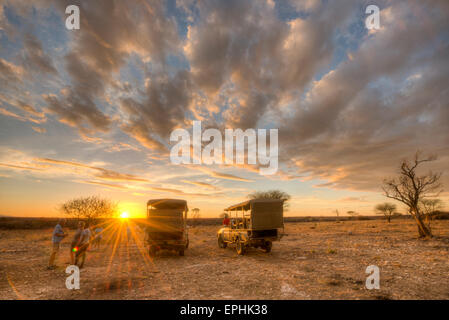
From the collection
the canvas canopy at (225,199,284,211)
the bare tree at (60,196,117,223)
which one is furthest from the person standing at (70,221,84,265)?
the bare tree at (60,196,117,223)

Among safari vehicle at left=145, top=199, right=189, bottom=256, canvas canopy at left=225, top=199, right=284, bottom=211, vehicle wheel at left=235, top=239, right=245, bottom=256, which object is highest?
canvas canopy at left=225, top=199, right=284, bottom=211

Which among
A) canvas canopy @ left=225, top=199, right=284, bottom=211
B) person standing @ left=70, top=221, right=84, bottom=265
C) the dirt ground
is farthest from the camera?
canvas canopy @ left=225, top=199, right=284, bottom=211

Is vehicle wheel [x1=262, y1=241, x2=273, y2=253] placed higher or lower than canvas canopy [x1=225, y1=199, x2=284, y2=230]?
lower

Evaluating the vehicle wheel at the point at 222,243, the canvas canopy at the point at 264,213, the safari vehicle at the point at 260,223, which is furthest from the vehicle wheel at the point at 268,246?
the vehicle wheel at the point at 222,243

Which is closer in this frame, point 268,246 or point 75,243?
point 75,243

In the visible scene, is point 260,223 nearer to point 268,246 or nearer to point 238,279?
point 268,246

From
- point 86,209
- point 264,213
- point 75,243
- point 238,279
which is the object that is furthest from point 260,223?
point 86,209

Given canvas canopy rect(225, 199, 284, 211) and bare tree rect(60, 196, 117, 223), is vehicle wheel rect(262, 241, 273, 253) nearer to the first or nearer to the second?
canvas canopy rect(225, 199, 284, 211)

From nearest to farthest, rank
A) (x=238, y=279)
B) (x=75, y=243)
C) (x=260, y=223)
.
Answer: (x=238, y=279)
(x=75, y=243)
(x=260, y=223)

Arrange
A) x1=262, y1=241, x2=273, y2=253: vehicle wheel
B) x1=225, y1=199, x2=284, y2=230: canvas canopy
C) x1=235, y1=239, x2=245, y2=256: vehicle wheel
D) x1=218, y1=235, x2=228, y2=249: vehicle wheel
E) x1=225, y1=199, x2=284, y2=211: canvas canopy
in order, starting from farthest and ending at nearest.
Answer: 1. x1=218, y1=235, x2=228, y2=249: vehicle wheel
2. x1=262, y1=241, x2=273, y2=253: vehicle wheel
3. x1=235, y1=239, x2=245, y2=256: vehicle wheel
4. x1=225, y1=199, x2=284, y2=211: canvas canopy
5. x1=225, y1=199, x2=284, y2=230: canvas canopy

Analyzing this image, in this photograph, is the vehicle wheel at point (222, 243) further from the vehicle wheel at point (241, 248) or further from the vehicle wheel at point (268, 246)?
the vehicle wheel at point (268, 246)
